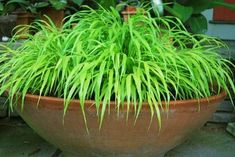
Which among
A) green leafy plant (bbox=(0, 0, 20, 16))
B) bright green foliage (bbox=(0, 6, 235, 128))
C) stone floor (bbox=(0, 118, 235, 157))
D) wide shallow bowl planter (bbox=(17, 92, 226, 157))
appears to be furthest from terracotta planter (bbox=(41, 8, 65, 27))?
wide shallow bowl planter (bbox=(17, 92, 226, 157))

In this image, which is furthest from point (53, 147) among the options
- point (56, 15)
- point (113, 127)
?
point (56, 15)

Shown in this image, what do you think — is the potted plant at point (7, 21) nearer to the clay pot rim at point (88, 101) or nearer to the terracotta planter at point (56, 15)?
the terracotta planter at point (56, 15)

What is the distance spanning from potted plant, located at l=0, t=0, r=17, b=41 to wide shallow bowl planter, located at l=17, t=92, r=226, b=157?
0.94 metres

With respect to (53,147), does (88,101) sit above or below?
above

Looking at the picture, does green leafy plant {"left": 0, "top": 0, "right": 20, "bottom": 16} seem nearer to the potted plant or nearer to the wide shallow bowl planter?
the potted plant

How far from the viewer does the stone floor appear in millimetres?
A: 2152

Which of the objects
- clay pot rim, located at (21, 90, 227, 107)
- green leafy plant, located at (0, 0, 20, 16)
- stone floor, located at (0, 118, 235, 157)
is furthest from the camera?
green leafy plant, located at (0, 0, 20, 16)

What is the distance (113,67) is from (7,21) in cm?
117

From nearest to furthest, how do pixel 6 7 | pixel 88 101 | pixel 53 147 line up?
pixel 88 101, pixel 53 147, pixel 6 7

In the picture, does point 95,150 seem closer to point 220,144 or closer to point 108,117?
point 108,117

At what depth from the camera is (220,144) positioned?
7.57 ft

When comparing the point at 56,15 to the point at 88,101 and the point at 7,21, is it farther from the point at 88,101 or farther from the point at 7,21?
the point at 88,101

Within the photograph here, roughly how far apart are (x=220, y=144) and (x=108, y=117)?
3.20ft

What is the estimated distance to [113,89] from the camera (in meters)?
1.63
